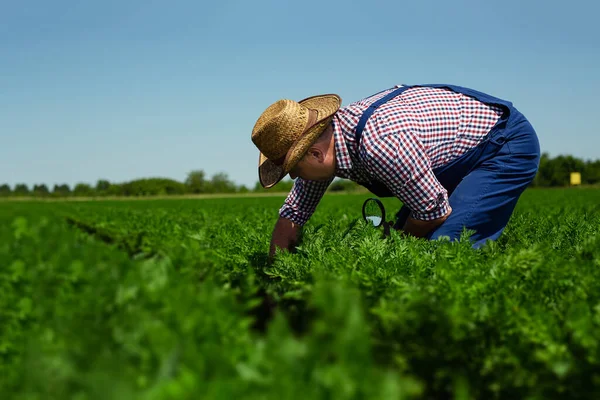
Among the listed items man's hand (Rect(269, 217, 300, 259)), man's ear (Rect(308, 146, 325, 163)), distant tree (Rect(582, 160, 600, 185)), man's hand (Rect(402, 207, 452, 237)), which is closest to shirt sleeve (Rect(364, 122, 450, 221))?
man's hand (Rect(402, 207, 452, 237))

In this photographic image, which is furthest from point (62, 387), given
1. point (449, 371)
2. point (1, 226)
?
point (1, 226)

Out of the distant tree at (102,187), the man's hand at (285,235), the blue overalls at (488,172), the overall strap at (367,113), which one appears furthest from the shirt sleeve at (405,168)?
the distant tree at (102,187)

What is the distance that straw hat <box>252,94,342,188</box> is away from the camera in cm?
409

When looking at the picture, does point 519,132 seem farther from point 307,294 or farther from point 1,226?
point 1,226

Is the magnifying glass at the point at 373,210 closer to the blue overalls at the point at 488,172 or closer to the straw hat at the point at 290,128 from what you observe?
the blue overalls at the point at 488,172

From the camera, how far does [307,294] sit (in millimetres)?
3357

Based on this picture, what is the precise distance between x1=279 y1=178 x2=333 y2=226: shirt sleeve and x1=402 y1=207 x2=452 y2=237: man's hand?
794 mm

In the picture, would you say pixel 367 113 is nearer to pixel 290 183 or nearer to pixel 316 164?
pixel 316 164

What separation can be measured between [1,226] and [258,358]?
315 cm

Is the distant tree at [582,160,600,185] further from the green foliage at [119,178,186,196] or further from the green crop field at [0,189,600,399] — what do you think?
the green crop field at [0,189,600,399]

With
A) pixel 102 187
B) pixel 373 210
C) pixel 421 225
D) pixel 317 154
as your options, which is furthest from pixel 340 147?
pixel 102 187

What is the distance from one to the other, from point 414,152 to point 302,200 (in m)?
1.35

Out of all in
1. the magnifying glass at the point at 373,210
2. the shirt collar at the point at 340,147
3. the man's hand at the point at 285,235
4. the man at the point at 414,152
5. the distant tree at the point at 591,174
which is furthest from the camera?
the distant tree at the point at 591,174

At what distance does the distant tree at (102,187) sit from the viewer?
6028 cm
